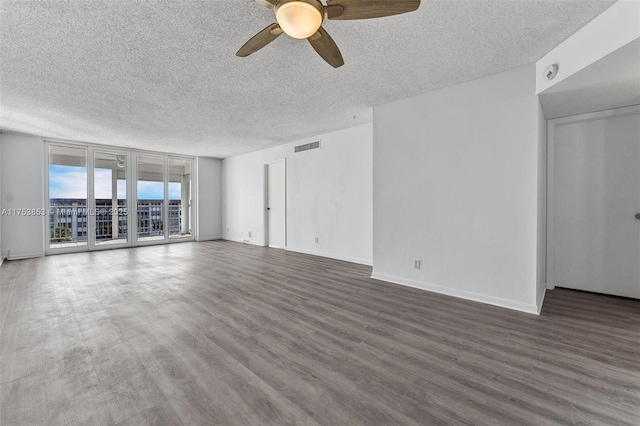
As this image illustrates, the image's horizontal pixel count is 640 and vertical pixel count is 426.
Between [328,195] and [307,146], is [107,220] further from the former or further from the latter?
[328,195]

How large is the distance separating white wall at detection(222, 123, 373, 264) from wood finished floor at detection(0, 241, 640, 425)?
180 cm

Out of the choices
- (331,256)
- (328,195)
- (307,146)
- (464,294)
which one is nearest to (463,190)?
(464,294)

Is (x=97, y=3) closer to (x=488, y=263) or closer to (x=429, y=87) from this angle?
(x=429, y=87)

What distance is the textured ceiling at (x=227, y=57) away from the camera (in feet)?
6.91

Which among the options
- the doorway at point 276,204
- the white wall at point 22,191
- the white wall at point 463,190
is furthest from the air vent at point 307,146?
the white wall at point 22,191

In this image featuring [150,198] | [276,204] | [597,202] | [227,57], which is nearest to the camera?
[227,57]

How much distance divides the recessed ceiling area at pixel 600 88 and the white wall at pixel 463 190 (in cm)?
34

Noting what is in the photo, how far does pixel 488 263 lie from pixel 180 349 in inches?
129

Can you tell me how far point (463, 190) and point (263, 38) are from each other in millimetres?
2775

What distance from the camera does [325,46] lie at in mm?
2082

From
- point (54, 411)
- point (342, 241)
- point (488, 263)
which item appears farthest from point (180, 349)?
point (342, 241)

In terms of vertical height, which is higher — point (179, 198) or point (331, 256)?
point (179, 198)

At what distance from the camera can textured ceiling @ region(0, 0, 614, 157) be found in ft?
6.91

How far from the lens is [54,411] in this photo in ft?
4.89
